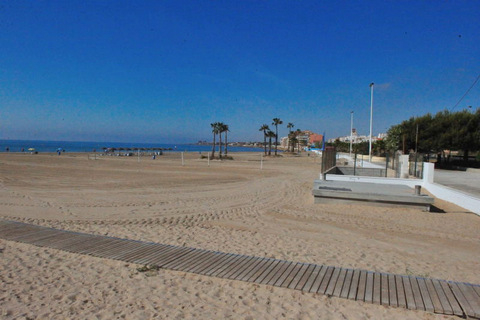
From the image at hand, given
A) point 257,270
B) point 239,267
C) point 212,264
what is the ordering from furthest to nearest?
point 212,264 → point 239,267 → point 257,270

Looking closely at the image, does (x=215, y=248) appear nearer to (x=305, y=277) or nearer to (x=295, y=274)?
(x=295, y=274)

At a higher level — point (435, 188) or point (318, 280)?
point (435, 188)

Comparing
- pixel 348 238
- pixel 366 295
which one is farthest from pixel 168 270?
pixel 348 238

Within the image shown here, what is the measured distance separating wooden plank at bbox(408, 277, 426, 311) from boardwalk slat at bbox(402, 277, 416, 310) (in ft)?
0.11

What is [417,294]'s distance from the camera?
13.2ft

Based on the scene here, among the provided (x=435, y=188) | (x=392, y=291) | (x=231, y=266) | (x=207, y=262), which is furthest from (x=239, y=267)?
(x=435, y=188)

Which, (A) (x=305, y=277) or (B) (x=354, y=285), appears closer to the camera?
(B) (x=354, y=285)

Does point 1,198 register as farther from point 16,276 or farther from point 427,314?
point 427,314

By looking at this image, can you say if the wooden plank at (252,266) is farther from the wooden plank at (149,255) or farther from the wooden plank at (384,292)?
the wooden plank at (384,292)

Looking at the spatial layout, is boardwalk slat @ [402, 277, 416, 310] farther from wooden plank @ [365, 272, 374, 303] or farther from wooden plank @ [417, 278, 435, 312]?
wooden plank @ [365, 272, 374, 303]

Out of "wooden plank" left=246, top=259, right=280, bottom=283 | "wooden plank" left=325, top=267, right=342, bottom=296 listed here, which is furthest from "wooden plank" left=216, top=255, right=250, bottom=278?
"wooden plank" left=325, top=267, right=342, bottom=296

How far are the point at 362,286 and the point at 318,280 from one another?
0.59m

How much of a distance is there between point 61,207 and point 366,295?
9.71 m

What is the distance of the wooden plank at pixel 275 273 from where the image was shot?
437cm
